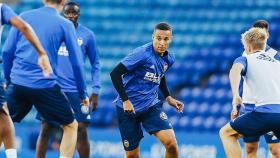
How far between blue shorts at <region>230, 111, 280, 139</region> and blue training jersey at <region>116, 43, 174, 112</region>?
3.73 feet

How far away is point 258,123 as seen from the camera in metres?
9.05

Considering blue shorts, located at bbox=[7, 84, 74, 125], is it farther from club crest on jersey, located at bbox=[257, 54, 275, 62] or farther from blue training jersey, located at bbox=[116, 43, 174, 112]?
club crest on jersey, located at bbox=[257, 54, 275, 62]

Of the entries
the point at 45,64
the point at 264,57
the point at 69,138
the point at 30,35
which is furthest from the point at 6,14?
the point at 264,57

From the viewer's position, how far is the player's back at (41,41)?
8.33 m

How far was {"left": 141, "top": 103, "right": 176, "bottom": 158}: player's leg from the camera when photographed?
9445mm

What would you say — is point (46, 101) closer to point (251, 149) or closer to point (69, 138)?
point (69, 138)

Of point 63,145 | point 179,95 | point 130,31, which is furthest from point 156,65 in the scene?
point 130,31

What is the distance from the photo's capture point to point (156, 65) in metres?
9.57

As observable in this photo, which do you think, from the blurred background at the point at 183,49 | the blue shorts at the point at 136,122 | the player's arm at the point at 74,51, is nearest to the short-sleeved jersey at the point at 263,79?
the blue shorts at the point at 136,122

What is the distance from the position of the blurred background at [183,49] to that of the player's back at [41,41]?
713 centimetres

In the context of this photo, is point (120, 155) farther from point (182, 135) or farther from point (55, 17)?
point (55, 17)

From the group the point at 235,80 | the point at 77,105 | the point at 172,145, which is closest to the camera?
the point at 235,80

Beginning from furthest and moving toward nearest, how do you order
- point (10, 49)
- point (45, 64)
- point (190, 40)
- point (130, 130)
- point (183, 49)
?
point (190, 40), point (183, 49), point (130, 130), point (10, 49), point (45, 64)

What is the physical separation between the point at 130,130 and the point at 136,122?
13cm
